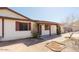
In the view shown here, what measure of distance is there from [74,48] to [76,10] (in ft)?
8.89

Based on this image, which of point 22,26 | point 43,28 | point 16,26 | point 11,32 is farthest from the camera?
point 43,28

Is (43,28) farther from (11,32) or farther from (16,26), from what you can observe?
(11,32)

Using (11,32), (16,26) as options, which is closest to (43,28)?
(16,26)

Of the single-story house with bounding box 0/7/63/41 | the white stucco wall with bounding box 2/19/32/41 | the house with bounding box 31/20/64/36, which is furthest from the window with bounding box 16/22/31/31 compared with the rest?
the house with bounding box 31/20/64/36

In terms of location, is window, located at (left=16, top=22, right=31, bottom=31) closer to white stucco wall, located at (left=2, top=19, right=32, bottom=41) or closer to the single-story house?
the single-story house

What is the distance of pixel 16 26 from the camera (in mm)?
10594

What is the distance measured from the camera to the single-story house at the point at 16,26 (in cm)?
961

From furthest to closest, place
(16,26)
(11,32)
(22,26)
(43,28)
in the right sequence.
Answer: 1. (43,28)
2. (22,26)
3. (16,26)
4. (11,32)

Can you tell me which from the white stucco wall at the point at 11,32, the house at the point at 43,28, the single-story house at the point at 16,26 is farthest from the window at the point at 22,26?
the house at the point at 43,28

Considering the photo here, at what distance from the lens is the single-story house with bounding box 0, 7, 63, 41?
961cm
